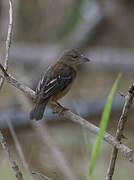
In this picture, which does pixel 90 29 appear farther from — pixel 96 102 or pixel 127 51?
pixel 96 102

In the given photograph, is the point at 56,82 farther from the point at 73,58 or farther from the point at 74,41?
the point at 74,41

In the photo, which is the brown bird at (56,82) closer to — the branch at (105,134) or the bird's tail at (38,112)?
the bird's tail at (38,112)

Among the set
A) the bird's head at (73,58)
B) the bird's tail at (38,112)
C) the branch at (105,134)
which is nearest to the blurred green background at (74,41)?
the bird's head at (73,58)

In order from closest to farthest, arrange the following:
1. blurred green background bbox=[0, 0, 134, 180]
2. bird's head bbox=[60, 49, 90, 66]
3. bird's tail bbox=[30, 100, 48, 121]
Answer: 1. bird's tail bbox=[30, 100, 48, 121]
2. bird's head bbox=[60, 49, 90, 66]
3. blurred green background bbox=[0, 0, 134, 180]

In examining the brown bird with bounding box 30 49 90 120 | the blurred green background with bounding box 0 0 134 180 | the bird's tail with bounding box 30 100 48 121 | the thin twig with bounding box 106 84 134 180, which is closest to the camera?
the thin twig with bounding box 106 84 134 180

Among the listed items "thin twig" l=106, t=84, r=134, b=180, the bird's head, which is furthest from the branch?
the bird's head

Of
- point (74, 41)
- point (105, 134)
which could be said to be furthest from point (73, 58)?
point (74, 41)

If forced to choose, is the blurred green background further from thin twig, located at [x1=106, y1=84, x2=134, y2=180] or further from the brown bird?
thin twig, located at [x1=106, y1=84, x2=134, y2=180]

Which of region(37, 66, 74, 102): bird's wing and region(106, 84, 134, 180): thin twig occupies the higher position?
region(106, 84, 134, 180): thin twig

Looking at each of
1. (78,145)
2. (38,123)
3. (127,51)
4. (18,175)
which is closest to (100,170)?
(78,145)
